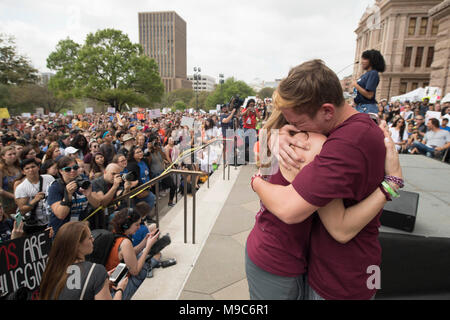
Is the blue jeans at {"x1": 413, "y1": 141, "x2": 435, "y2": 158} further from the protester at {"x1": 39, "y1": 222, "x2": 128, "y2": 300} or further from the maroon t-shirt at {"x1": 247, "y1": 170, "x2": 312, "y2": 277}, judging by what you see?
the protester at {"x1": 39, "y1": 222, "x2": 128, "y2": 300}

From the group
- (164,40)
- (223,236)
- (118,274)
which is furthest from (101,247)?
(164,40)

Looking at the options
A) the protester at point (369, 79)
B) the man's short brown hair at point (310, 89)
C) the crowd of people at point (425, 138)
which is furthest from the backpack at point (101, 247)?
the crowd of people at point (425, 138)

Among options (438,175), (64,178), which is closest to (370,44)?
(438,175)

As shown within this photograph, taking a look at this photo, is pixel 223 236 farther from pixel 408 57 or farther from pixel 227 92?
pixel 227 92

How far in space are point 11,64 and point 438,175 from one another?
138 feet

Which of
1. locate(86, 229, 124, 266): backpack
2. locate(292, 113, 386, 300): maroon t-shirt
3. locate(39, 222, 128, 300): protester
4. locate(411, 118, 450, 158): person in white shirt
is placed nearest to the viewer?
locate(292, 113, 386, 300): maroon t-shirt

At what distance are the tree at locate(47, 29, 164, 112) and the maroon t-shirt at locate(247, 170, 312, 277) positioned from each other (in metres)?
45.6

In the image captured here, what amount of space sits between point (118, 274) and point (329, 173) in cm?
278

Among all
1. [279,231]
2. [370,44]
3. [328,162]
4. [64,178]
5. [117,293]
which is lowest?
[117,293]

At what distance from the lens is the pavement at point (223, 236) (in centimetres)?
290

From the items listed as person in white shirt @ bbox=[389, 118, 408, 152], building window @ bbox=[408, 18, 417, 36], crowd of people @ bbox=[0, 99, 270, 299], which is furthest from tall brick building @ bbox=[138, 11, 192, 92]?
crowd of people @ bbox=[0, 99, 270, 299]

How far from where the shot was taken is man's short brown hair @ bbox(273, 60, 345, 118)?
1.07 meters
